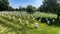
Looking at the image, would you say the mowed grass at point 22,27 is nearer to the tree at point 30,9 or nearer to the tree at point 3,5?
the tree at point 30,9

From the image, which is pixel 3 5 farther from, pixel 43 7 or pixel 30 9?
pixel 43 7

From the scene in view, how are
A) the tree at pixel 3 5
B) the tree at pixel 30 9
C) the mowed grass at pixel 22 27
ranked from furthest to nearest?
1. the tree at pixel 30 9
2. the tree at pixel 3 5
3. the mowed grass at pixel 22 27

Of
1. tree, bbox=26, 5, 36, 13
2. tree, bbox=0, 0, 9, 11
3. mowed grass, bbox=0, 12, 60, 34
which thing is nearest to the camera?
mowed grass, bbox=0, 12, 60, 34

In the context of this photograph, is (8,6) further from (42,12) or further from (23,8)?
(42,12)

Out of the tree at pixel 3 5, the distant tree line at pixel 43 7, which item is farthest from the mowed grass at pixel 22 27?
the tree at pixel 3 5

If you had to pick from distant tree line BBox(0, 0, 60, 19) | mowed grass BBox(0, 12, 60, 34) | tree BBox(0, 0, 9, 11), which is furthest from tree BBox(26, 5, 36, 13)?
tree BBox(0, 0, 9, 11)

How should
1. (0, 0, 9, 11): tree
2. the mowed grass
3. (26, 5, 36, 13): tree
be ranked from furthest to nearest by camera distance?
(26, 5, 36, 13): tree
(0, 0, 9, 11): tree
the mowed grass

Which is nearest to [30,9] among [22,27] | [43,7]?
[22,27]

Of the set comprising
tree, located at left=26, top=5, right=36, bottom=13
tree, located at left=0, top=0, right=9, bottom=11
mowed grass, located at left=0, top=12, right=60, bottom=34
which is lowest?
mowed grass, located at left=0, top=12, right=60, bottom=34

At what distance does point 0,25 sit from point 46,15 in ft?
10.00

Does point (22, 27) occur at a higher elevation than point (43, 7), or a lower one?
lower

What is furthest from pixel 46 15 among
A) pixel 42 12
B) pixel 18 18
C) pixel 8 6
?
pixel 8 6

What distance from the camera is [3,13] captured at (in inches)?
424

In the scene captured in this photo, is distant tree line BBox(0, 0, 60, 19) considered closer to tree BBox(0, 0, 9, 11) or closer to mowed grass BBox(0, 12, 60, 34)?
tree BBox(0, 0, 9, 11)
